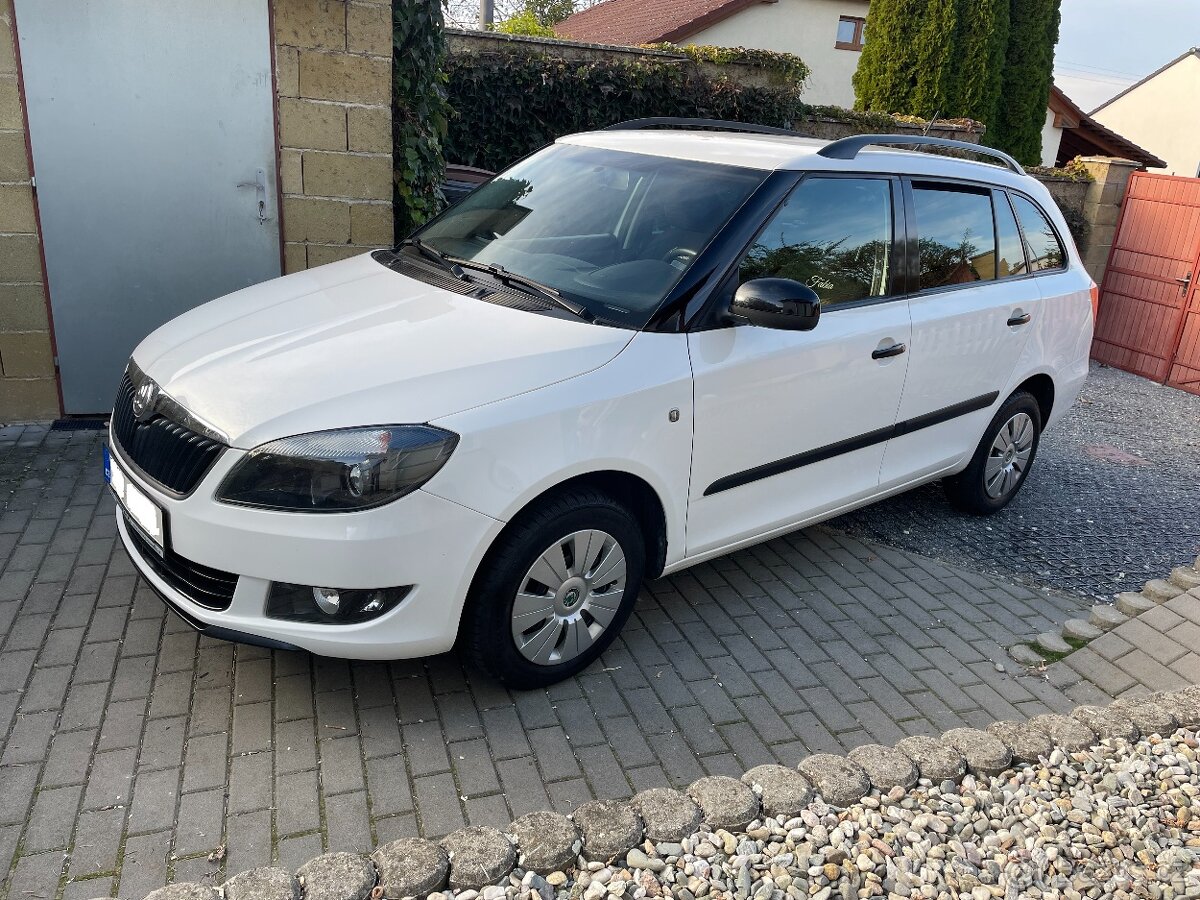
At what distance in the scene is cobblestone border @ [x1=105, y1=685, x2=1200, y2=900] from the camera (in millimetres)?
2484

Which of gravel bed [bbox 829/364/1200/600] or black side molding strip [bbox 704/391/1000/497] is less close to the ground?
black side molding strip [bbox 704/391/1000/497]

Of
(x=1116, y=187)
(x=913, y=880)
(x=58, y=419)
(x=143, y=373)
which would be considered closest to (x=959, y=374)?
(x=913, y=880)

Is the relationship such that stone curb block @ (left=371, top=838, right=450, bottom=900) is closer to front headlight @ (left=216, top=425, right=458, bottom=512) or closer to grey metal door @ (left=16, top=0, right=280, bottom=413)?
front headlight @ (left=216, top=425, right=458, bottom=512)

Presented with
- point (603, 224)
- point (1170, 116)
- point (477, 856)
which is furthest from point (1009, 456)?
point (1170, 116)

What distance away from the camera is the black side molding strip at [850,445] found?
370cm

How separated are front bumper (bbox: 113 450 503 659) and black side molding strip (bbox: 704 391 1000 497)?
1.11 meters

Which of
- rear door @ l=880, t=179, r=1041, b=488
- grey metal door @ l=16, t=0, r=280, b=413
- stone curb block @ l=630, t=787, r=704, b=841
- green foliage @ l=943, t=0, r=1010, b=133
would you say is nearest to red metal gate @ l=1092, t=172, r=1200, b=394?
green foliage @ l=943, t=0, r=1010, b=133

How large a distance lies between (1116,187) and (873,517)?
7.76 m

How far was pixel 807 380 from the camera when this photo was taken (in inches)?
149

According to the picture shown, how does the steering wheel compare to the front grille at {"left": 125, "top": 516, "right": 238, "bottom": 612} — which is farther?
the steering wheel

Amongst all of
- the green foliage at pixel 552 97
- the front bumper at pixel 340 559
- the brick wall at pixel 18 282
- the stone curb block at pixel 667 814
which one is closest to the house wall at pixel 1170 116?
the green foliage at pixel 552 97

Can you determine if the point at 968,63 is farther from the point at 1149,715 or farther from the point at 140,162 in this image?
the point at 1149,715

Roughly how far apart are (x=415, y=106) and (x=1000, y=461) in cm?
411

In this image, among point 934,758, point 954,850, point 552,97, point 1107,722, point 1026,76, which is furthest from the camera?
point 1026,76
